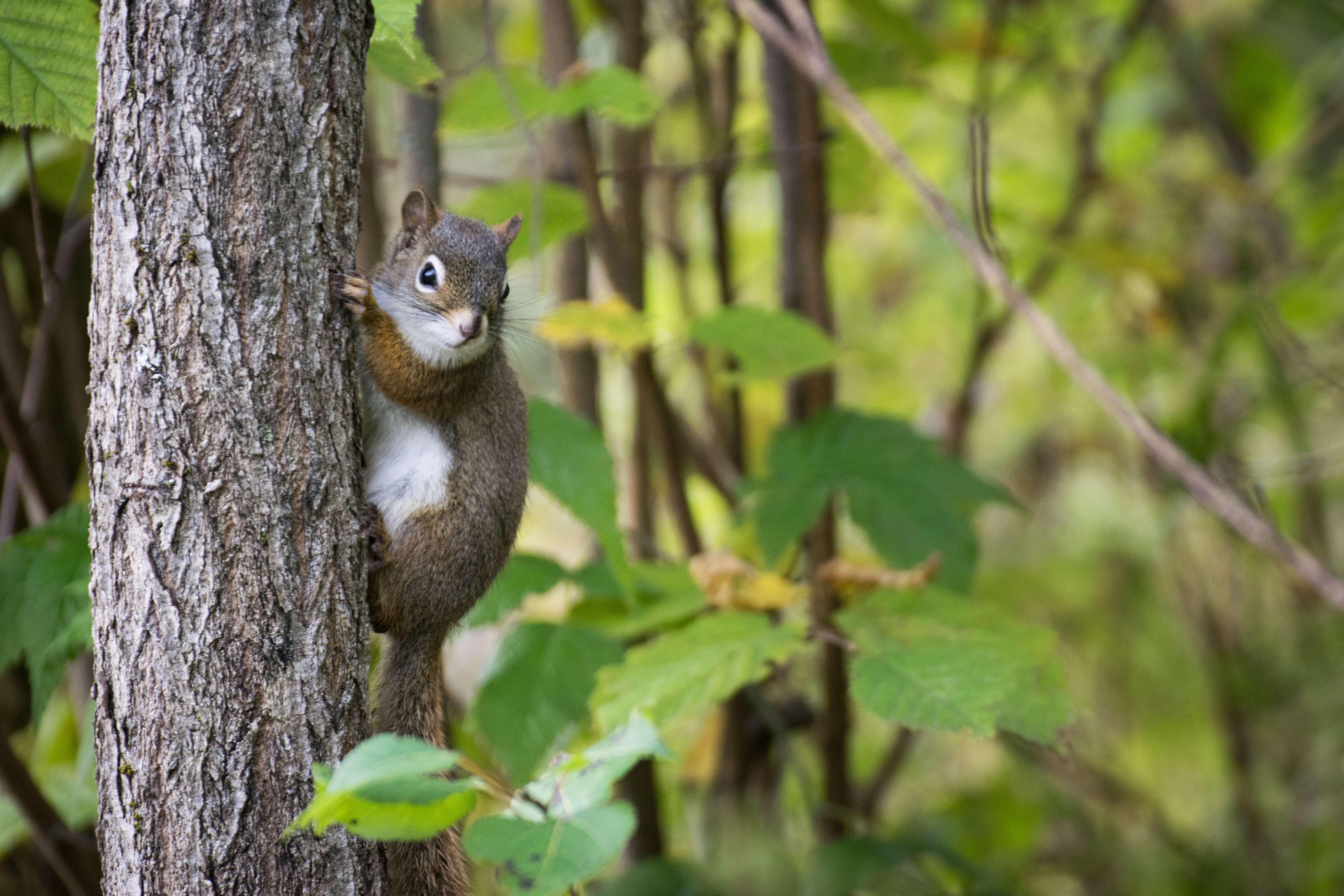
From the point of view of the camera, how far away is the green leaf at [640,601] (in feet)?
5.38

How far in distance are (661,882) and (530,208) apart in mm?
1272

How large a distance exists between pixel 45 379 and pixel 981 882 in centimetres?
206

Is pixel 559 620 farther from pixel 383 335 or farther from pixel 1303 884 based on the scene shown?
pixel 1303 884

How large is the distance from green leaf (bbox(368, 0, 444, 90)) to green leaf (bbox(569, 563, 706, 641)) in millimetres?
784

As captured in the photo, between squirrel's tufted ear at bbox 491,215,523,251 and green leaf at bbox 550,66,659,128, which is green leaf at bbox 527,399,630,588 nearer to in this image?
squirrel's tufted ear at bbox 491,215,523,251

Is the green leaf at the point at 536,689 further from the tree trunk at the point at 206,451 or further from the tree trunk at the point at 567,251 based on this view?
the tree trunk at the point at 567,251

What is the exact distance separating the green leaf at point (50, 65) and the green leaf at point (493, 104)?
63cm

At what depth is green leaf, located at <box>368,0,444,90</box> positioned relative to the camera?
108 centimetres

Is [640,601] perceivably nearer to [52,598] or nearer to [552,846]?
[52,598]

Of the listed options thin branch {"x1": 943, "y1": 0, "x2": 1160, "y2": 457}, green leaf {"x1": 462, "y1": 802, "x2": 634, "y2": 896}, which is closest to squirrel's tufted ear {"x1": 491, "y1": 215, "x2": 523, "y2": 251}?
green leaf {"x1": 462, "y1": 802, "x2": 634, "y2": 896}

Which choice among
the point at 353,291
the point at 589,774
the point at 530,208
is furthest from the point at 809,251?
the point at 589,774

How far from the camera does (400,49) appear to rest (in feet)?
4.26

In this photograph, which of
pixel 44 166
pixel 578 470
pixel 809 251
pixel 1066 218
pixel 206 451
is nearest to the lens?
pixel 206 451

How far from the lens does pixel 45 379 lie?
2.08 meters
